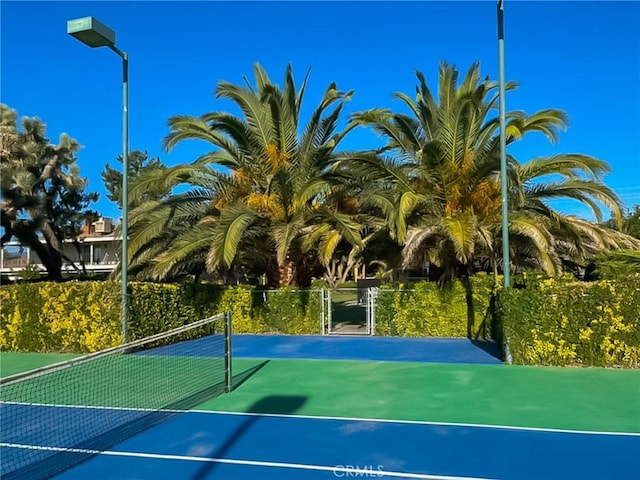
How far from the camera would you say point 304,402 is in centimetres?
835

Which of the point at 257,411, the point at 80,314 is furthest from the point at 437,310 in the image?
the point at 80,314

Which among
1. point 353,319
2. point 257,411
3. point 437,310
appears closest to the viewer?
point 257,411

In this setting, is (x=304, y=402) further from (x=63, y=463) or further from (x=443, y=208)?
(x=443, y=208)

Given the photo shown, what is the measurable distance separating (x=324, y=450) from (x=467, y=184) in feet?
37.5

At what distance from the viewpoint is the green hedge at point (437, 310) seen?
50.2 feet

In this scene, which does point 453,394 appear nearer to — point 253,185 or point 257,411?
point 257,411

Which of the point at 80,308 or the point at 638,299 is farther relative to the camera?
the point at 80,308

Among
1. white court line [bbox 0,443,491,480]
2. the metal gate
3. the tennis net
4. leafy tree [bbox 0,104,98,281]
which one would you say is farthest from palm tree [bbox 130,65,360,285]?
leafy tree [bbox 0,104,98,281]

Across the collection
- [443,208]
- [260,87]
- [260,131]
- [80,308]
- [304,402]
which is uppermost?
[260,87]

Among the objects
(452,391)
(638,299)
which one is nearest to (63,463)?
(452,391)

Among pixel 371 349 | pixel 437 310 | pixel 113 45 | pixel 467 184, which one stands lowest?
pixel 371 349

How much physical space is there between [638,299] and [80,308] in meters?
12.6

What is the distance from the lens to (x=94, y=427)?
7035 mm

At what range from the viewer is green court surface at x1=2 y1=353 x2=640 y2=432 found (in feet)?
24.2
